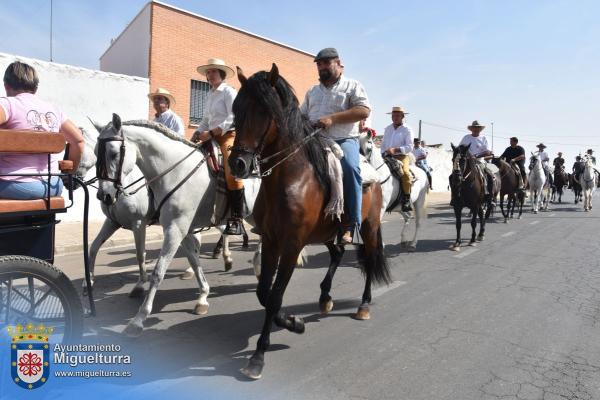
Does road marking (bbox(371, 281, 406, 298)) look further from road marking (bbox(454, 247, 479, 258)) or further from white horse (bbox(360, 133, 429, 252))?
road marking (bbox(454, 247, 479, 258))

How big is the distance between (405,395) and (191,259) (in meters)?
2.78

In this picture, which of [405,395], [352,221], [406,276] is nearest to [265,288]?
[352,221]

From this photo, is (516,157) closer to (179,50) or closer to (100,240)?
(179,50)

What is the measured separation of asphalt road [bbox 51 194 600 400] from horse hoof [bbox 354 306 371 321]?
0.32 ft

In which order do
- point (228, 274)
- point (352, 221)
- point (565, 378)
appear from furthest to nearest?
point (228, 274) < point (352, 221) < point (565, 378)

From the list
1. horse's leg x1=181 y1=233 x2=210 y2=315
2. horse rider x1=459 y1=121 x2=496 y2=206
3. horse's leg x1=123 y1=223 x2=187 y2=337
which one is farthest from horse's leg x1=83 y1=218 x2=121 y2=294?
horse rider x1=459 y1=121 x2=496 y2=206

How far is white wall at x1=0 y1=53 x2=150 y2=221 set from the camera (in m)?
9.76

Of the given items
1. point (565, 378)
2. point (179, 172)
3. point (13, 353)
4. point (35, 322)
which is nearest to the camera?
point (13, 353)

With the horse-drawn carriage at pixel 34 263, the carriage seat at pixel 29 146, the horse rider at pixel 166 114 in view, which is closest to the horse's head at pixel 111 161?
the horse-drawn carriage at pixel 34 263

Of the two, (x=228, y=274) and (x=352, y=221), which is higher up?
(x=352, y=221)

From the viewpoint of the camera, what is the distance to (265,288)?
3549 millimetres

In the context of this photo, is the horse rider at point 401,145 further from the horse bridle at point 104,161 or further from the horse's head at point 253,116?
the horse bridle at point 104,161

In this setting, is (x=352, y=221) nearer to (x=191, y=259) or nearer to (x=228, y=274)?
(x=191, y=259)

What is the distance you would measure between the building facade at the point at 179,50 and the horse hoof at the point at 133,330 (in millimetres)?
9663
